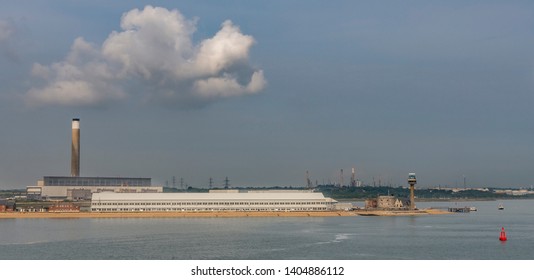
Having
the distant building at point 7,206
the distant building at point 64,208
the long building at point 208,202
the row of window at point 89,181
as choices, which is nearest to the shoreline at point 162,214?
the long building at point 208,202

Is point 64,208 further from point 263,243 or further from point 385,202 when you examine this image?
point 263,243

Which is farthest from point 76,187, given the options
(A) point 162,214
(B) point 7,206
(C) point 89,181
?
(A) point 162,214

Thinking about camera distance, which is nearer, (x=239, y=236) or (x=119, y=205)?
(x=239, y=236)

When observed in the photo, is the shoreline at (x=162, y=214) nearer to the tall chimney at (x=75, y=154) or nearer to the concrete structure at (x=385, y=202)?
the concrete structure at (x=385, y=202)

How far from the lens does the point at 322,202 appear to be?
321 feet

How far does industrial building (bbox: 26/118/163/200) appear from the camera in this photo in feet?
429

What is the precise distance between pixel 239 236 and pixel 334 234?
8.34 meters

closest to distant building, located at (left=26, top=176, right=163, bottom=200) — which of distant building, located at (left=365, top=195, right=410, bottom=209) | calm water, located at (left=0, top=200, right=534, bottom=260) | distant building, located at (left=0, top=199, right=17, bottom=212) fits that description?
distant building, located at (left=0, top=199, right=17, bottom=212)

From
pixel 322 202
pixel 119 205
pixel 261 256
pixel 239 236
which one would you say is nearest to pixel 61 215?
pixel 119 205

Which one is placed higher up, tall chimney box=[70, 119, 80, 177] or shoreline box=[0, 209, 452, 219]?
tall chimney box=[70, 119, 80, 177]

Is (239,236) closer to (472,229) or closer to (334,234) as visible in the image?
(334,234)

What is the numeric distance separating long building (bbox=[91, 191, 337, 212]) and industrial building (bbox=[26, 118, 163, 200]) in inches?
1352

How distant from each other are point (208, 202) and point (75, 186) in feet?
152

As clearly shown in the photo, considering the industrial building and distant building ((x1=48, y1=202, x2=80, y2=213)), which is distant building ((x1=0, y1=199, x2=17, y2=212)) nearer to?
distant building ((x1=48, y1=202, x2=80, y2=213))
